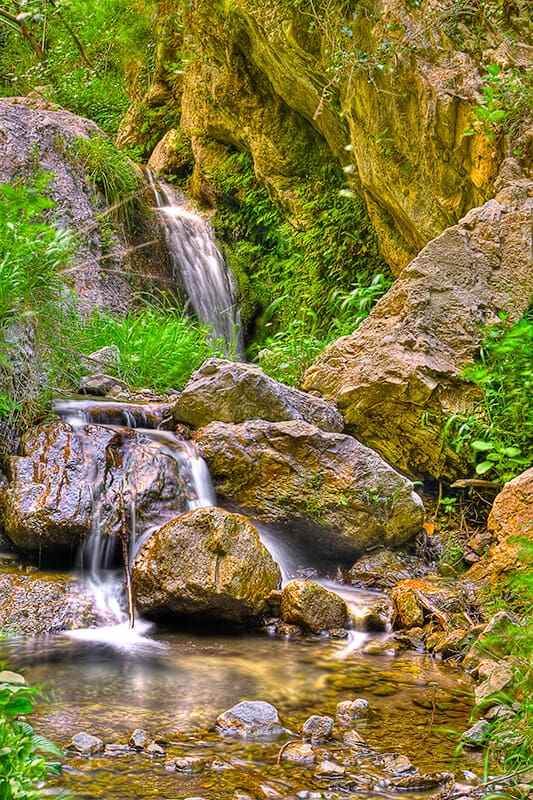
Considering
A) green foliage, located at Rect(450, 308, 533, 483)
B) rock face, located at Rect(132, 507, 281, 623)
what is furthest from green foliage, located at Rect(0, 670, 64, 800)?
green foliage, located at Rect(450, 308, 533, 483)

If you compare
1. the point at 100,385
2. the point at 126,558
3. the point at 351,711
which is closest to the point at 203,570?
the point at 126,558

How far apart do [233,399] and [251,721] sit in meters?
3.09

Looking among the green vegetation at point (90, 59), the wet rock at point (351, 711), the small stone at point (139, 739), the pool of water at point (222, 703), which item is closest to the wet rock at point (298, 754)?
the pool of water at point (222, 703)

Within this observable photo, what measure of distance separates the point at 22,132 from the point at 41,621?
6990mm

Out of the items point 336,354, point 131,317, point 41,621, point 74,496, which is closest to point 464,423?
point 336,354

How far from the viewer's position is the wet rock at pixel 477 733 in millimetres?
2389

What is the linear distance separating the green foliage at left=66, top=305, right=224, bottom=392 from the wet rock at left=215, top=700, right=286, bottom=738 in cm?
421

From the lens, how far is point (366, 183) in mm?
7402

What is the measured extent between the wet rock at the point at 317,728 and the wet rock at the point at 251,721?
0.09 meters

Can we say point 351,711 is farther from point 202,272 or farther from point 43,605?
point 202,272

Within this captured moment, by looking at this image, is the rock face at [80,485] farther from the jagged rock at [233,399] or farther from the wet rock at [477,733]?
the wet rock at [477,733]

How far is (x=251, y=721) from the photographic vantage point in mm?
2572

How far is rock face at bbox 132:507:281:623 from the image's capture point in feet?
12.6

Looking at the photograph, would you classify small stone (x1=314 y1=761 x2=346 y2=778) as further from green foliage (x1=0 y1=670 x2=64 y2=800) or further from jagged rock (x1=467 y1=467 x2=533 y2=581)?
jagged rock (x1=467 y1=467 x2=533 y2=581)
